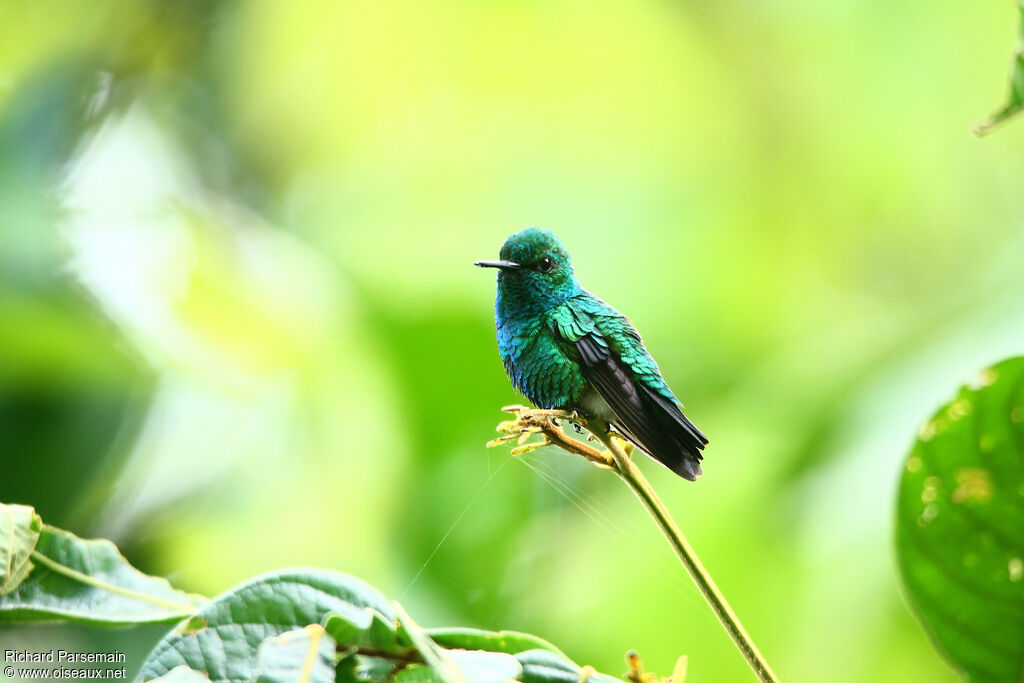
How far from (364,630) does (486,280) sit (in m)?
1.80

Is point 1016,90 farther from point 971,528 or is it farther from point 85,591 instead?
point 85,591

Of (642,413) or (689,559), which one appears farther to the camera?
(642,413)

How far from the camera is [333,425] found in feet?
7.57

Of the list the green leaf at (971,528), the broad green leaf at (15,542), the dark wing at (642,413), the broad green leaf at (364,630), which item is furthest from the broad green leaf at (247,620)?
the green leaf at (971,528)

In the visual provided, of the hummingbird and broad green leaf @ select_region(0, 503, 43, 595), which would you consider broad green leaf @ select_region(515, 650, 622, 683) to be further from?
broad green leaf @ select_region(0, 503, 43, 595)

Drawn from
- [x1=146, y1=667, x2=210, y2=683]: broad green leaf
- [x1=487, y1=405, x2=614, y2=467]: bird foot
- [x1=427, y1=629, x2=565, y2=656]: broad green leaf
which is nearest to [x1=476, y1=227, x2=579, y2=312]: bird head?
[x1=487, y1=405, x2=614, y2=467]: bird foot

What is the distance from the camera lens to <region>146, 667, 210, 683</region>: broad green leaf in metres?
0.62

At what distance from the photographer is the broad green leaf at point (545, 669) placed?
66 centimetres

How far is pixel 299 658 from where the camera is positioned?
602 mm

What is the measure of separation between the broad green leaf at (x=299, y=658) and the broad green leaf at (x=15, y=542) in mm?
266

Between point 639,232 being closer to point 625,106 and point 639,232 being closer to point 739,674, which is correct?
point 625,106

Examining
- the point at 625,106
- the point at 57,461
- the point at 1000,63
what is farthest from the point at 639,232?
the point at 57,461

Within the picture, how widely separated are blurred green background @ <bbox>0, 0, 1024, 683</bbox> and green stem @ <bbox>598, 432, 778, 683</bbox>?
101 centimetres

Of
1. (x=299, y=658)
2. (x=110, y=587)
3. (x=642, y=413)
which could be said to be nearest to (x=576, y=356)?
(x=642, y=413)
